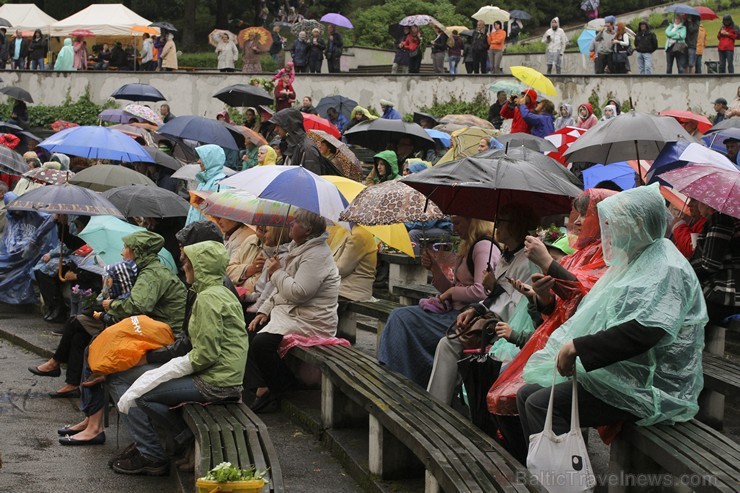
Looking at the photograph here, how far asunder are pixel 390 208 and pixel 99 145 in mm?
6934

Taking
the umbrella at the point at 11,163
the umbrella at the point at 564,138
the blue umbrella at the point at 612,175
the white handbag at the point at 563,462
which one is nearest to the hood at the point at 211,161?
the umbrella at the point at 11,163

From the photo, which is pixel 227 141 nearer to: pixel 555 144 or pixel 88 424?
pixel 555 144

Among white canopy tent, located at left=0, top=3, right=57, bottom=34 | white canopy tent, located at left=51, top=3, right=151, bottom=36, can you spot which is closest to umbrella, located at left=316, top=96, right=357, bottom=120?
white canopy tent, located at left=51, top=3, right=151, bottom=36

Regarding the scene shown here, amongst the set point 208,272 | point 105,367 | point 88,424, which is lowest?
point 88,424

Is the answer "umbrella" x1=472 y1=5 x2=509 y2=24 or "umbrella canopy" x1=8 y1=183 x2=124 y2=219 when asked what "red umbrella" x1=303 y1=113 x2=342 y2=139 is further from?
"umbrella" x1=472 y1=5 x2=509 y2=24

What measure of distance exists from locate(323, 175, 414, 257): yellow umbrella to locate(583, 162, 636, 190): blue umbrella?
3333mm

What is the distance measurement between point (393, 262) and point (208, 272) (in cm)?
513

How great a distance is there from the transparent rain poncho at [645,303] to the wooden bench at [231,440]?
170 centimetres

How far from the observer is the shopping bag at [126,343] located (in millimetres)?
Result: 8000

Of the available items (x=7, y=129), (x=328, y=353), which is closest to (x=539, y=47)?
(x=7, y=129)

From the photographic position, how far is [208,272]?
298 inches

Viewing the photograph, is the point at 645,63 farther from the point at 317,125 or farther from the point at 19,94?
the point at 19,94

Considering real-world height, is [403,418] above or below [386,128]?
below

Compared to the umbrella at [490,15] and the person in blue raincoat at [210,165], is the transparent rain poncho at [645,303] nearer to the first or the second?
the person in blue raincoat at [210,165]
